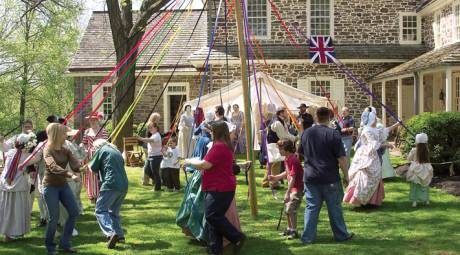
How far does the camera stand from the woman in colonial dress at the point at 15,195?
7434 millimetres

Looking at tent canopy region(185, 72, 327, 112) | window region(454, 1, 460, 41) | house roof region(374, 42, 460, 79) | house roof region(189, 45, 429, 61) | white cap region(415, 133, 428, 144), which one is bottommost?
white cap region(415, 133, 428, 144)

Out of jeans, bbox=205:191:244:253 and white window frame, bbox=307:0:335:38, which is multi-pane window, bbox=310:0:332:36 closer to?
white window frame, bbox=307:0:335:38

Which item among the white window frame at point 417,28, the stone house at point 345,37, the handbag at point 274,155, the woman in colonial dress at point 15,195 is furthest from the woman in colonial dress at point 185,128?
the white window frame at point 417,28

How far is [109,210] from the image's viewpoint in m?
7.02

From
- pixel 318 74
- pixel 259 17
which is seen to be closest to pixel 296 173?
pixel 318 74

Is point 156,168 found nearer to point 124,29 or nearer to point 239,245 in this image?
point 239,245

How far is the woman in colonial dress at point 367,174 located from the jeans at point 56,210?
14.4 feet

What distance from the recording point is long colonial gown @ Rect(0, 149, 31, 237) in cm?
743

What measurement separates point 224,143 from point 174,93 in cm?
1874

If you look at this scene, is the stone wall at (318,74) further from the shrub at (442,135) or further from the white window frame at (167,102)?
the shrub at (442,135)

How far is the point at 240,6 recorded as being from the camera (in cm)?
822

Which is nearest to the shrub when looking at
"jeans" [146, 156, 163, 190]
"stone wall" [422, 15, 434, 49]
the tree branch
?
"jeans" [146, 156, 163, 190]

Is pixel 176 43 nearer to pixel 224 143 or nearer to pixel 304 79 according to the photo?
pixel 304 79

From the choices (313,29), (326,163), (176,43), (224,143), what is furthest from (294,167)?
(176,43)
